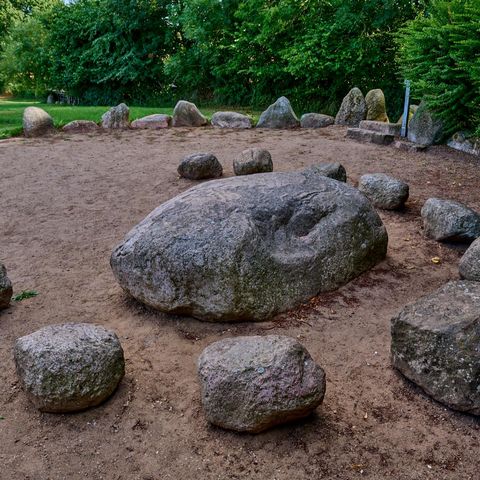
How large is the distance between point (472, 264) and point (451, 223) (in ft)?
3.36

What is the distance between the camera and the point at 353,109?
11664 millimetres

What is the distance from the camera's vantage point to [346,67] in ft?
43.9

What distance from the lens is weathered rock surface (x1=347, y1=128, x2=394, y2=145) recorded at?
965 cm

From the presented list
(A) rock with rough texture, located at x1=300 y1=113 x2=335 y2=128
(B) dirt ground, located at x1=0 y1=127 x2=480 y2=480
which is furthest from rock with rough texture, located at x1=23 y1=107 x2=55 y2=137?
(A) rock with rough texture, located at x1=300 y1=113 x2=335 y2=128

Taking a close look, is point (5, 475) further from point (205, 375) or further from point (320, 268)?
point (320, 268)

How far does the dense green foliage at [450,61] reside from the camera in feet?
26.2

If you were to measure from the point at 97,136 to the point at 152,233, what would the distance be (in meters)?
8.08

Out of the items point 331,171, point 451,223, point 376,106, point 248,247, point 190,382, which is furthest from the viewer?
point 376,106

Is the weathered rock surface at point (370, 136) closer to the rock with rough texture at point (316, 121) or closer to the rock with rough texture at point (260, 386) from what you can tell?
the rock with rough texture at point (316, 121)

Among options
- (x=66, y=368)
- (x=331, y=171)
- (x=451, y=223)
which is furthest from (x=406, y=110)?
(x=66, y=368)

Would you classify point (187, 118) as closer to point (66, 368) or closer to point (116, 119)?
point (116, 119)

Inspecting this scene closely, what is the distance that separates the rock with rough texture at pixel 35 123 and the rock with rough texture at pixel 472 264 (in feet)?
32.5

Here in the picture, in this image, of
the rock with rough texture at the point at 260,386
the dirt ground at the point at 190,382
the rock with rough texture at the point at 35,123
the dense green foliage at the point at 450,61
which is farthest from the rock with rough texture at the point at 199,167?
the rock with rough texture at the point at 35,123

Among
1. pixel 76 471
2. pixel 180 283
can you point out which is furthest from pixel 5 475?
pixel 180 283
